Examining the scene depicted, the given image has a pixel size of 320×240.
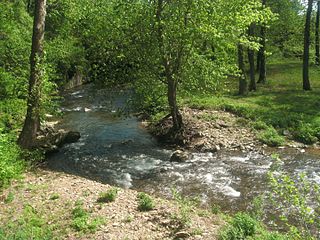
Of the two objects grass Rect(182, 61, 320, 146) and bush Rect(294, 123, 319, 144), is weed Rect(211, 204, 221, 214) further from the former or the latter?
bush Rect(294, 123, 319, 144)

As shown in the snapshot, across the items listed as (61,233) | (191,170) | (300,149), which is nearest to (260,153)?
(300,149)

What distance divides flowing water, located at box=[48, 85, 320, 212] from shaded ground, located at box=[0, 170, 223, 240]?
218cm

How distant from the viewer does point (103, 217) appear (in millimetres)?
9758

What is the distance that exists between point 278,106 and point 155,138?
26.6 feet

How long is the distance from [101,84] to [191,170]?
7.61m

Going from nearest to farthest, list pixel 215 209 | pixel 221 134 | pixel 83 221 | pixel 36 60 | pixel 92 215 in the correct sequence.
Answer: pixel 83 221, pixel 92 215, pixel 215 209, pixel 36 60, pixel 221 134

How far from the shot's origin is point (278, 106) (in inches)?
897

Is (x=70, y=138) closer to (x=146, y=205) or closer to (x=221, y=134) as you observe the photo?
(x=221, y=134)

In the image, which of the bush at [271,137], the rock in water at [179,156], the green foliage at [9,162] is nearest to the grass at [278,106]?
the bush at [271,137]

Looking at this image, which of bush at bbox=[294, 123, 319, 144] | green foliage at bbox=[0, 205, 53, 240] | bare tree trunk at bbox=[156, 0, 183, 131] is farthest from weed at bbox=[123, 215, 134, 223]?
bush at bbox=[294, 123, 319, 144]

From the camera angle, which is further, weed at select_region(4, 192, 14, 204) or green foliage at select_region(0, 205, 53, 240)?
weed at select_region(4, 192, 14, 204)

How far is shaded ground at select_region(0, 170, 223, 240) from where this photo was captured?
8953 mm

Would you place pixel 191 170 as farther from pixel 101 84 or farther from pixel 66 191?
pixel 101 84

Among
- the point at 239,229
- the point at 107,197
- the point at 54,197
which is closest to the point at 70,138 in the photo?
the point at 54,197
